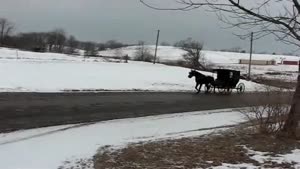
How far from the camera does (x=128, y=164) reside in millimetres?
8039

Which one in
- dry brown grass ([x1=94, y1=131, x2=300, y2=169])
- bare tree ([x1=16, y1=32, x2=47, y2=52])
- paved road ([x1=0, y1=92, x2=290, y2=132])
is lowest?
paved road ([x1=0, y1=92, x2=290, y2=132])

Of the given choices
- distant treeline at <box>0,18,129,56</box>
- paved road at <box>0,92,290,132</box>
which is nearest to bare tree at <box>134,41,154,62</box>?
distant treeline at <box>0,18,129,56</box>

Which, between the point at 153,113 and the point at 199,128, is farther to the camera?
the point at 153,113

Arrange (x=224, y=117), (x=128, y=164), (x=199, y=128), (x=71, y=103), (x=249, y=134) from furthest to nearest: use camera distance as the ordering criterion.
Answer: (x=71, y=103) < (x=224, y=117) < (x=199, y=128) < (x=249, y=134) < (x=128, y=164)

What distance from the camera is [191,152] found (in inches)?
363

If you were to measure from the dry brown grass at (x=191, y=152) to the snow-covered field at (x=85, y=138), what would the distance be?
0.31 metres

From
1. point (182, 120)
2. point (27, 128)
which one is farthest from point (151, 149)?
point (182, 120)

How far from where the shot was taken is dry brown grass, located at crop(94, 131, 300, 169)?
26.7ft

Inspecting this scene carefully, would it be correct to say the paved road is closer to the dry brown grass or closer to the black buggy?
the dry brown grass

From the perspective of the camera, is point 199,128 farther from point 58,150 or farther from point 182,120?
point 58,150

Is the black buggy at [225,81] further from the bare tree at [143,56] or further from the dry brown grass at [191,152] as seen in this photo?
the bare tree at [143,56]

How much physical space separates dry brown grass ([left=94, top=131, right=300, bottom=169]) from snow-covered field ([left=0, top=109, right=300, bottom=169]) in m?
0.31

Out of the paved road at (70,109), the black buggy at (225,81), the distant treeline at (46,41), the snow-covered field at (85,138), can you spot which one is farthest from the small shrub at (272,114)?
the distant treeline at (46,41)

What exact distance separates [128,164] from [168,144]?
2.30 m
